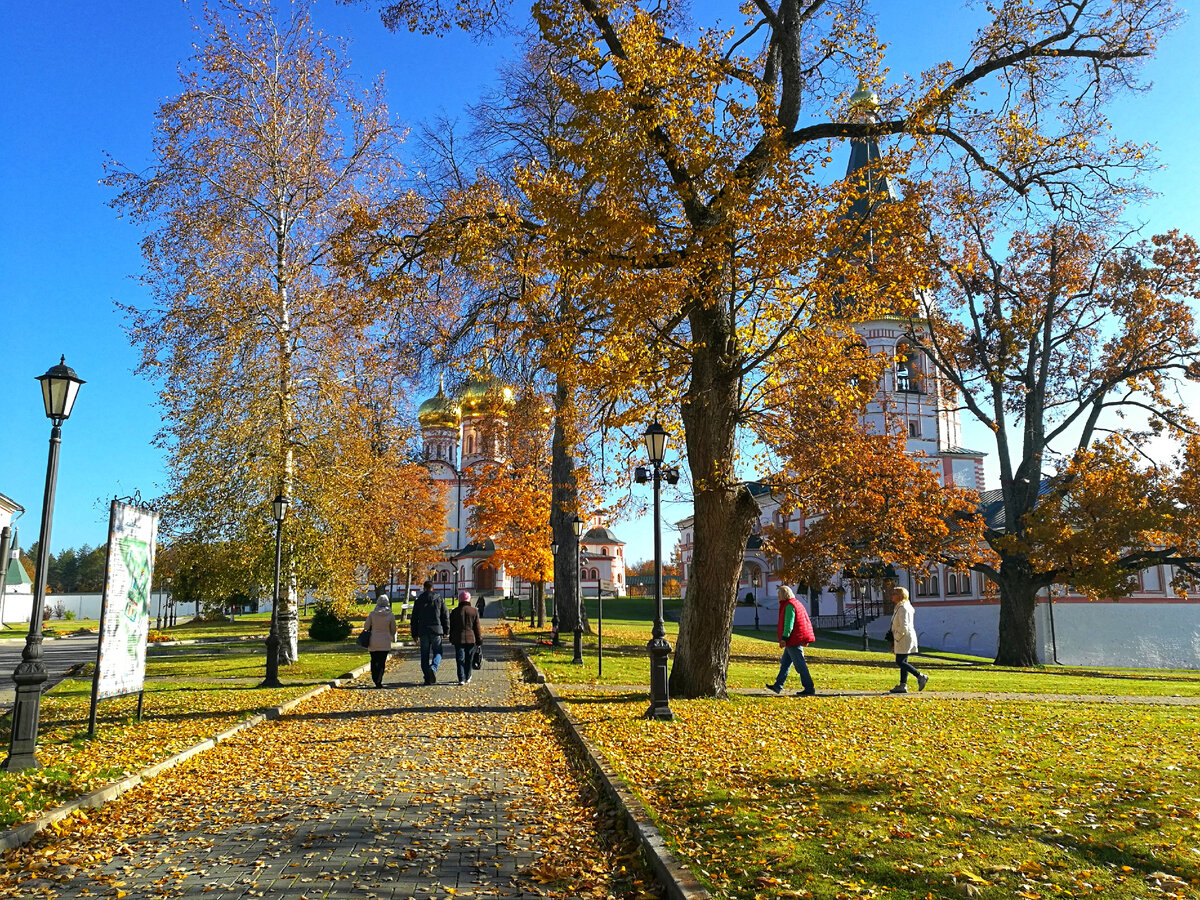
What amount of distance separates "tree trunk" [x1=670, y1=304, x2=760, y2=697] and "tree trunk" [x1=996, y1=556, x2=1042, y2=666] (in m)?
19.6

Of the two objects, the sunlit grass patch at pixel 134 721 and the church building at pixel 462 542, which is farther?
the church building at pixel 462 542

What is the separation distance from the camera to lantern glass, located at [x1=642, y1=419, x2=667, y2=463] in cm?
1272

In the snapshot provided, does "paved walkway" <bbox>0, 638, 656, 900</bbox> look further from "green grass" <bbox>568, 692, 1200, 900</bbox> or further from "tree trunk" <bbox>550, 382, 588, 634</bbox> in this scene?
"tree trunk" <bbox>550, 382, 588, 634</bbox>

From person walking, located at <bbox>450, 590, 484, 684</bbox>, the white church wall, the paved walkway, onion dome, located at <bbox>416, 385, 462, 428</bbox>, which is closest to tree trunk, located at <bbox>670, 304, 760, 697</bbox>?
the paved walkway

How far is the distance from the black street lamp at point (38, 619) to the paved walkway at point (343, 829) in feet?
4.07

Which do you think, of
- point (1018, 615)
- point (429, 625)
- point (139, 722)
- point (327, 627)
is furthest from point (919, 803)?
point (327, 627)

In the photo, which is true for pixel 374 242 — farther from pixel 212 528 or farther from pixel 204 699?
pixel 212 528

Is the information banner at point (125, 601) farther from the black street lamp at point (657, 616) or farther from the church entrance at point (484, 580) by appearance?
the church entrance at point (484, 580)

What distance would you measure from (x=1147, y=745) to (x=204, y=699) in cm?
1281

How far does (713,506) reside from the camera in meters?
12.6

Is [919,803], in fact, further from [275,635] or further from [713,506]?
[275,635]

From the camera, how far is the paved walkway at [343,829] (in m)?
5.05

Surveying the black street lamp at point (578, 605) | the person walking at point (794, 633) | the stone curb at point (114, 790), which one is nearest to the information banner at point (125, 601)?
the stone curb at point (114, 790)

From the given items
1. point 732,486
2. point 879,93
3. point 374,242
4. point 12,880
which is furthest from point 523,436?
point 12,880
